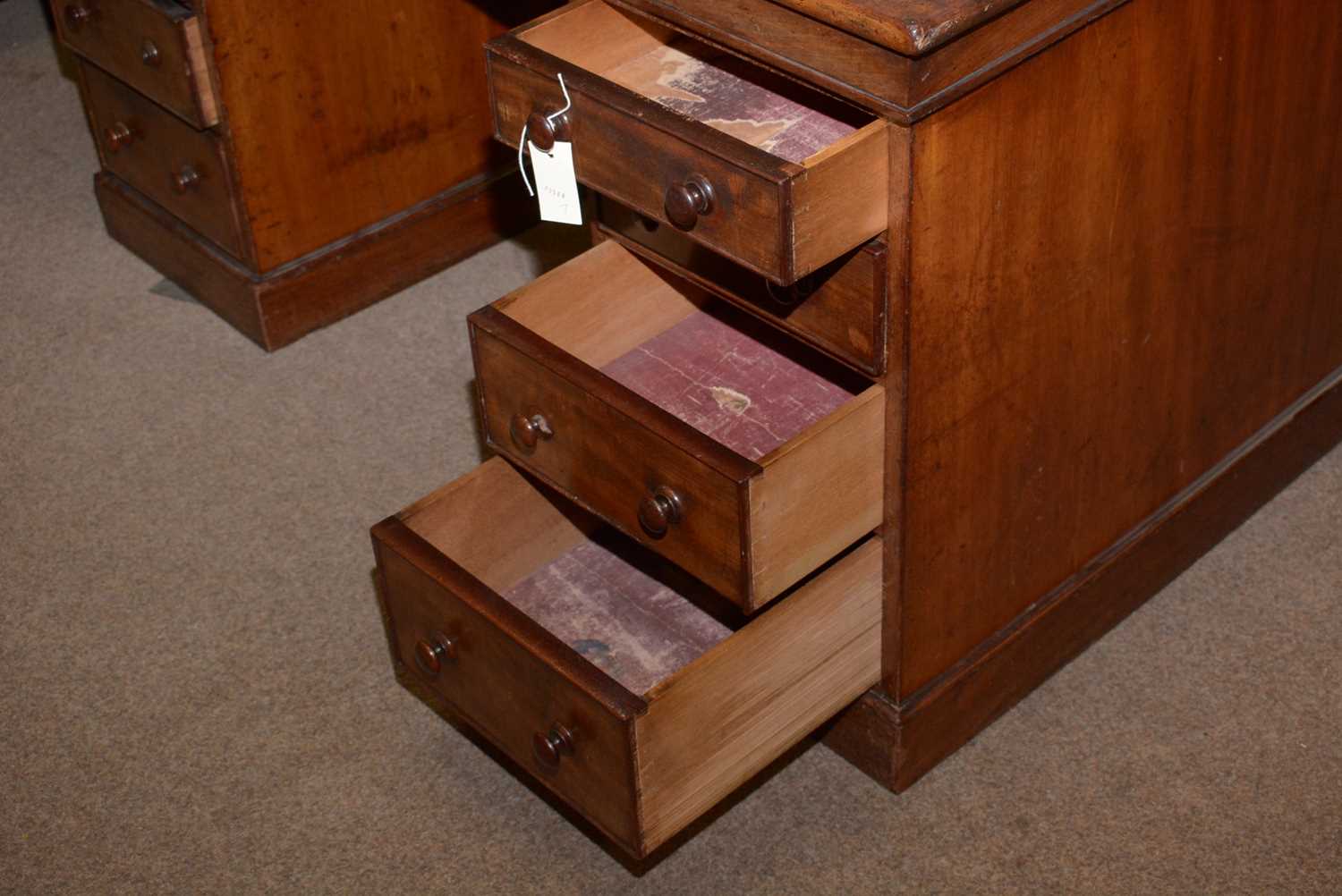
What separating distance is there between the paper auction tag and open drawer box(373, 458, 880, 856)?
324 mm

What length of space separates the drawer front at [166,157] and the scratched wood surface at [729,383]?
2.83ft

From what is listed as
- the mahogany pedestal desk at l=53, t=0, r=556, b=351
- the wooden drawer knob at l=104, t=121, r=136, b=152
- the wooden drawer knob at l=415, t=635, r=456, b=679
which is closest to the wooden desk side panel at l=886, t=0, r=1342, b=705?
the wooden drawer knob at l=415, t=635, r=456, b=679

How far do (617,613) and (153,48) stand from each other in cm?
106

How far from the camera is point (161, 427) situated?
2484 mm

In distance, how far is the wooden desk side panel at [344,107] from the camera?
2.41m

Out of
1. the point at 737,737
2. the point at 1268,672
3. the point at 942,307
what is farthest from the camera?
the point at 1268,672

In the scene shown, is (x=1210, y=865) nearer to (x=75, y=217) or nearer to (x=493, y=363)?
(x=493, y=363)

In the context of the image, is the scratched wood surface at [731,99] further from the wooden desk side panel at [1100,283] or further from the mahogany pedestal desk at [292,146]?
the mahogany pedestal desk at [292,146]

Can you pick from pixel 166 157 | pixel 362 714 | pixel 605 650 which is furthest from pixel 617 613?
pixel 166 157

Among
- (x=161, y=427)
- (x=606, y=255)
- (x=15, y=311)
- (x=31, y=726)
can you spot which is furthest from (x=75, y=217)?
(x=606, y=255)

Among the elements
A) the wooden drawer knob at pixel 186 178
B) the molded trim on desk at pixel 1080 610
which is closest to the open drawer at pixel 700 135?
the molded trim on desk at pixel 1080 610

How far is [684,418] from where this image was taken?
182cm

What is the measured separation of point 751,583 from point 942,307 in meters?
0.29

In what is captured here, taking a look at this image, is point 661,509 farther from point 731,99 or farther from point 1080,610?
point 1080,610
